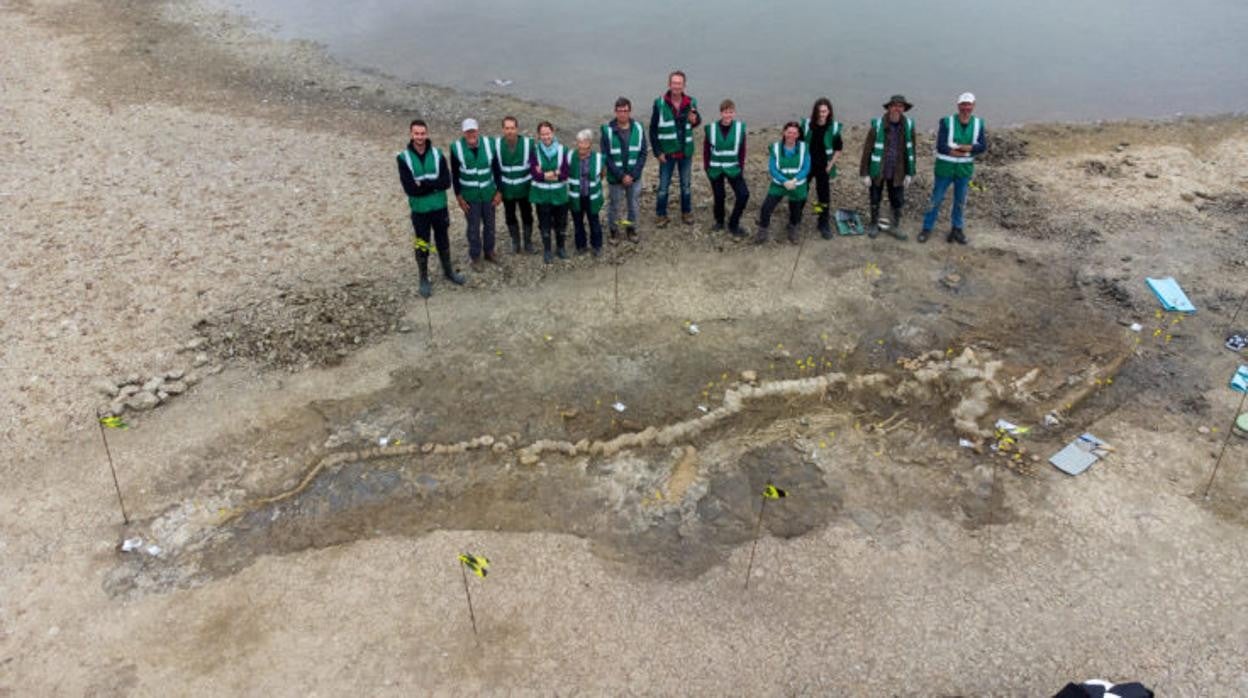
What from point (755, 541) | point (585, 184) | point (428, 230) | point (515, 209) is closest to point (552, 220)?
point (515, 209)

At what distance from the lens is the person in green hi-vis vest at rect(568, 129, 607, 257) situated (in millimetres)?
9078

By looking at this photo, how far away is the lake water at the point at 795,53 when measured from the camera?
15195mm

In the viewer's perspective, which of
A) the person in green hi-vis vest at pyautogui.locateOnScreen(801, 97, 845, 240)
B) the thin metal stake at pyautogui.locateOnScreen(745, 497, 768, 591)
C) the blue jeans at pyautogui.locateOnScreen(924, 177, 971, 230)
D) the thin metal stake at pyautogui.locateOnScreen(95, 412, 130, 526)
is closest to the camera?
the thin metal stake at pyautogui.locateOnScreen(745, 497, 768, 591)

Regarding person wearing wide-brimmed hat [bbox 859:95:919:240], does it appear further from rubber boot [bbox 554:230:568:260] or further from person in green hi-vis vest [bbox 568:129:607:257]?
rubber boot [bbox 554:230:568:260]

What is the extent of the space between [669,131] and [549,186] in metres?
1.72

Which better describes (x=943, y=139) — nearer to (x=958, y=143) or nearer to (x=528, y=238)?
(x=958, y=143)

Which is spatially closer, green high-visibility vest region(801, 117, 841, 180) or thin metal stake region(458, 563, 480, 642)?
thin metal stake region(458, 563, 480, 642)

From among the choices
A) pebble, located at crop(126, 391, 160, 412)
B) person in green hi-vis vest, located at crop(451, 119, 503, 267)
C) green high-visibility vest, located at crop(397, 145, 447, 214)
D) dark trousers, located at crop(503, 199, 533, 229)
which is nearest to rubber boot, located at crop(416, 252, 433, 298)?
green high-visibility vest, located at crop(397, 145, 447, 214)

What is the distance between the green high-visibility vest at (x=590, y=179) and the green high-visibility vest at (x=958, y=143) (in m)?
4.09

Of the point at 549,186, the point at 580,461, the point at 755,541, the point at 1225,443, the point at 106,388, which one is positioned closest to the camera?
the point at 755,541

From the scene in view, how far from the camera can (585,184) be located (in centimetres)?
926

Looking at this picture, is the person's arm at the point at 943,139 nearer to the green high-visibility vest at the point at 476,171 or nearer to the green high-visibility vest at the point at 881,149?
the green high-visibility vest at the point at 881,149

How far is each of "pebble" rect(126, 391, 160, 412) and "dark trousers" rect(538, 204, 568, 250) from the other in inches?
173

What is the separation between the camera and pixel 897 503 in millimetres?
6727
